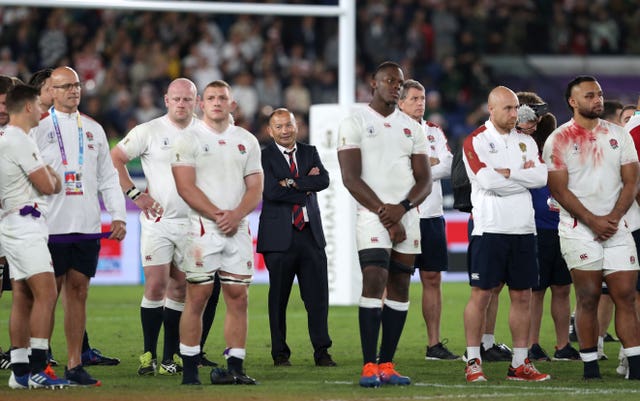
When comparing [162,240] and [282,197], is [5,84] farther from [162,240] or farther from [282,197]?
[282,197]

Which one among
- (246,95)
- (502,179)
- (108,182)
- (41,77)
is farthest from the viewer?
(246,95)

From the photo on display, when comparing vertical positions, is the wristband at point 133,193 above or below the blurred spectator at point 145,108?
below

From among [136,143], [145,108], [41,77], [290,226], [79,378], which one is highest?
[145,108]

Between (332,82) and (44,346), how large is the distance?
17.0m

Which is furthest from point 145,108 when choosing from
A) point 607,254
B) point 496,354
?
point 607,254

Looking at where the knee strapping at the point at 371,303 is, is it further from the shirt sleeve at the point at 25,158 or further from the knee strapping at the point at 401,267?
the shirt sleeve at the point at 25,158

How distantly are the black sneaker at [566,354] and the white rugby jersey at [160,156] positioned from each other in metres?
3.84

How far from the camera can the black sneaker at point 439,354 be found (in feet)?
39.5

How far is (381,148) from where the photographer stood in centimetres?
994

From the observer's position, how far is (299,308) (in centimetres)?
1736

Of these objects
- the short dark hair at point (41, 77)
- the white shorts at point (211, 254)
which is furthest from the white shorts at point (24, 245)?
the short dark hair at point (41, 77)

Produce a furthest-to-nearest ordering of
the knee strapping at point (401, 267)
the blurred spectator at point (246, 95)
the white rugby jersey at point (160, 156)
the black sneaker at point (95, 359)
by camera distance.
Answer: the blurred spectator at point (246, 95), the black sneaker at point (95, 359), the white rugby jersey at point (160, 156), the knee strapping at point (401, 267)

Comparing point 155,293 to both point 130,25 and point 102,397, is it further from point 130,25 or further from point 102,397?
point 130,25

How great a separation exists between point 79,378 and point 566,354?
4.75 metres
